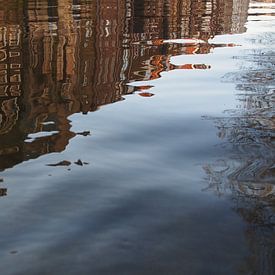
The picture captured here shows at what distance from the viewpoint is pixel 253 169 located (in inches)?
137

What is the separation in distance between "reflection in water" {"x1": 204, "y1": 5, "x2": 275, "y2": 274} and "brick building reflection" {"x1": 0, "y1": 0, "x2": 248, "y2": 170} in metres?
1.34

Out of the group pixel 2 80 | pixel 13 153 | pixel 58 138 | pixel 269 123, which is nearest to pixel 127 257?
pixel 13 153

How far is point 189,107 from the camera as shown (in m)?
5.29

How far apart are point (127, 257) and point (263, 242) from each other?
688 mm

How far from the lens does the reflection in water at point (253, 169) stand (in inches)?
100

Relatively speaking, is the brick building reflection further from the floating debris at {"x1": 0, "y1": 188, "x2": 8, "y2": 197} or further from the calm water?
the floating debris at {"x1": 0, "y1": 188, "x2": 8, "y2": 197}

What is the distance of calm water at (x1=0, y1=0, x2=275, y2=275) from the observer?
2.47 meters

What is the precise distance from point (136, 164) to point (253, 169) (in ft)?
2.72

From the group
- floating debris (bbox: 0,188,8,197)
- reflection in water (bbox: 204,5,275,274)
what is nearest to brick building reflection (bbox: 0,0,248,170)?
floating debris (bbox: 0,188,8,197)

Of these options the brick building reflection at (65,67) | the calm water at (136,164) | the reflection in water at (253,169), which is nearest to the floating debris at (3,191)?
the calm water at (136,164)

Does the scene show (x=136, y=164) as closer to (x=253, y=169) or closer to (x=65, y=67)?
(x=253, y=169)

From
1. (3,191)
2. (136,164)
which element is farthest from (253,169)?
(3,191)

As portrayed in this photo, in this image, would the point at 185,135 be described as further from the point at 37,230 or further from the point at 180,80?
the point at 180,80

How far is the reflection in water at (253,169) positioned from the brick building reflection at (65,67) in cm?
134
